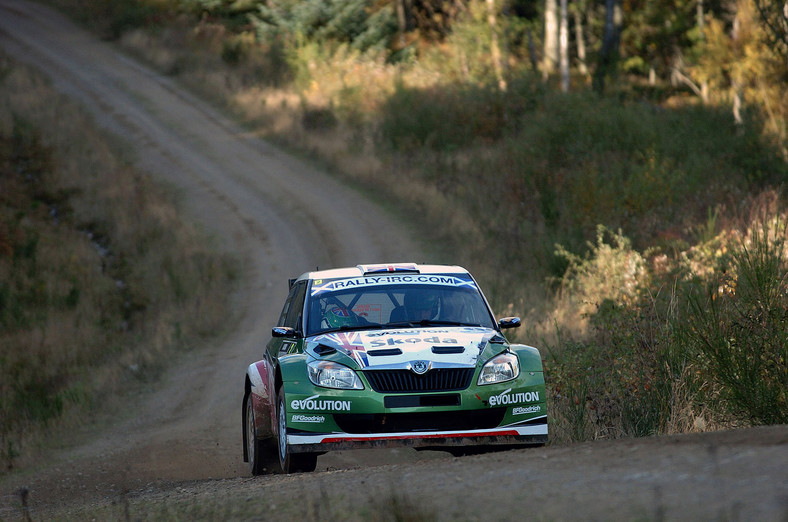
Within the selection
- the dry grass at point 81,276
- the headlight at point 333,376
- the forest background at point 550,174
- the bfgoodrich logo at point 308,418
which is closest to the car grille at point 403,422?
the bfgoodrich logo at point 308,418

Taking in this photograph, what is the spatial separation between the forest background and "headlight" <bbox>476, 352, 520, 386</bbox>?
57.1 inches

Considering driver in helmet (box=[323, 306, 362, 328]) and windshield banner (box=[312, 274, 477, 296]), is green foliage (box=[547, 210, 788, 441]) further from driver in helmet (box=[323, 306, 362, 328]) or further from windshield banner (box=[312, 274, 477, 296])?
driver in helmet (box=[323, 306, 362, 328])

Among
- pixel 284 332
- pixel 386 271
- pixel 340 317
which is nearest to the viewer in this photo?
pixel 284 332

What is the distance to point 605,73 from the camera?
3644cm

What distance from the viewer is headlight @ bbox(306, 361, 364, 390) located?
26.8ft

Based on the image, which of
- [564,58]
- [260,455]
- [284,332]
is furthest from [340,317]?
[564,58]

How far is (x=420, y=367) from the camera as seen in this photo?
26.8ft

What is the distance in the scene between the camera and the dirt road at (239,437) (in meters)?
5.38

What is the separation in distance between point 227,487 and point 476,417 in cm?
207

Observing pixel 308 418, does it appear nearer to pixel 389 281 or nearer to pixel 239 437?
pixel 389 281

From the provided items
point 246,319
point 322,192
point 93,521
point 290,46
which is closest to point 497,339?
point 93,521

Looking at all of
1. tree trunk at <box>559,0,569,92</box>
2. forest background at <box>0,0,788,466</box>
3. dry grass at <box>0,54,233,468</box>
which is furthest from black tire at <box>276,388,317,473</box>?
tree trunk at <box>559,0,569,92</box>

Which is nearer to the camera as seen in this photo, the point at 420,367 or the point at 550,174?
the point at 420,367

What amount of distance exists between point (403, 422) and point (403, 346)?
0.66 metres
